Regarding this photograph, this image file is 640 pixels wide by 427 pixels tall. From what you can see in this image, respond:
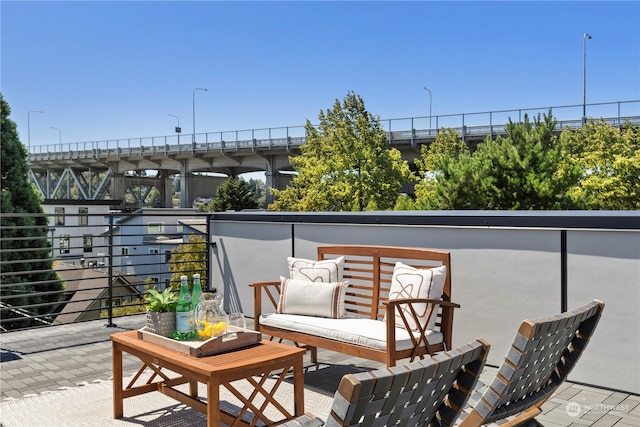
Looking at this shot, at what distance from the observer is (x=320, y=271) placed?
491 centimetres

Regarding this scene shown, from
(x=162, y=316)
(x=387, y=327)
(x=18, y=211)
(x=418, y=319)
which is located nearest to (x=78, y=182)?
(x=18, y=211)

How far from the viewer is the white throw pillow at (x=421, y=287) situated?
13.8 ft

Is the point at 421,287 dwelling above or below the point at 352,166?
below

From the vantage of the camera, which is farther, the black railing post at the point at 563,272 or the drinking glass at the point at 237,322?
the black railing post at the point at 563,272

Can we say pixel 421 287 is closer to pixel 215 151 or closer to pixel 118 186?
pixel 215 151

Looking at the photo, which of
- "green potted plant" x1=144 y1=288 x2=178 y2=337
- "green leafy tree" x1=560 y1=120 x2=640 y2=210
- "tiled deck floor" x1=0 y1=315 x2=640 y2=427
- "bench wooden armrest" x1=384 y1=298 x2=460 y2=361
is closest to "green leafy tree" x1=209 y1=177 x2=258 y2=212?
"green leafy tree" x1=560 y1=120 x2=640 y2=210

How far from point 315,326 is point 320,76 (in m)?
30.1

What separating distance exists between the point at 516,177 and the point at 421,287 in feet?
36.0

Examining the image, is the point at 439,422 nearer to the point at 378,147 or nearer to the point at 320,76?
the point at 378,147

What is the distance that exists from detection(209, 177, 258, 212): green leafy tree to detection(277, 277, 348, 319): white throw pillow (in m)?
39.0

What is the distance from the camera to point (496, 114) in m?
26.6

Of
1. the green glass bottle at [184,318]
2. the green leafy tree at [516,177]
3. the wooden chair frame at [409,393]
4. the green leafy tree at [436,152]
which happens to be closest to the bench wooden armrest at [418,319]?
the green glass bottle at [184,318]

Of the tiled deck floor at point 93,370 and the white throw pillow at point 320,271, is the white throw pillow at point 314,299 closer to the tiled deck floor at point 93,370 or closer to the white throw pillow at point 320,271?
the white throw pillow at point 320,271

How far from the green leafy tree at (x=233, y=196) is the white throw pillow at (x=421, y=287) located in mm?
39642
